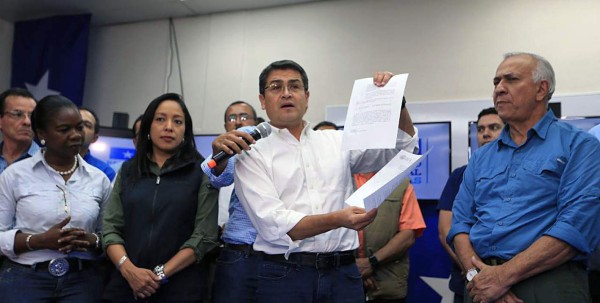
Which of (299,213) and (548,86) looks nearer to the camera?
(299,213)

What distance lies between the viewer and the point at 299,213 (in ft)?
5.76

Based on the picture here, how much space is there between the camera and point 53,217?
231cm

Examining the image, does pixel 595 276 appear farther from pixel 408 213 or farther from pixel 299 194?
pixel 299 194

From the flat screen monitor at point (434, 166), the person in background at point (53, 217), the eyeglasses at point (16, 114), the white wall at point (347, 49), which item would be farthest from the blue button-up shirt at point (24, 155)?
the flat screen monitor at point (434, 166)

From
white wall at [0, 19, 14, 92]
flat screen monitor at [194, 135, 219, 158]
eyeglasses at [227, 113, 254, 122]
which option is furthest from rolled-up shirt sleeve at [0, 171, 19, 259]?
white wall at [0, 19, 14, 92]

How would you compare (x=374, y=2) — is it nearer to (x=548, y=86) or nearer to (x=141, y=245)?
(x=548, y=86)

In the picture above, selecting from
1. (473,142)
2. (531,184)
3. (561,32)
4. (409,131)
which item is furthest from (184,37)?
(531,184)

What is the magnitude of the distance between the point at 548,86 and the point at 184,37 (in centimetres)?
455

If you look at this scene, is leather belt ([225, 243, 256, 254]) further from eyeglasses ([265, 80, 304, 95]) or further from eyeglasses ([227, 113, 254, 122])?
eyeglasses ([227, 113, 254, 122])

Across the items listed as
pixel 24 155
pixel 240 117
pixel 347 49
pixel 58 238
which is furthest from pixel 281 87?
pixel 347 49

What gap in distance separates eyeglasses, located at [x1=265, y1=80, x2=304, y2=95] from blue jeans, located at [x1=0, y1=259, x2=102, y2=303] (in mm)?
1255

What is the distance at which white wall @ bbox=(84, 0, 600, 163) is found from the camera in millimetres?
4203

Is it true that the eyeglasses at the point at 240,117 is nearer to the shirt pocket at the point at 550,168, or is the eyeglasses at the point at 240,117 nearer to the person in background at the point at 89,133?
the person in background at the point at 89,133

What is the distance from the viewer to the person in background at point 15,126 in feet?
9.98
